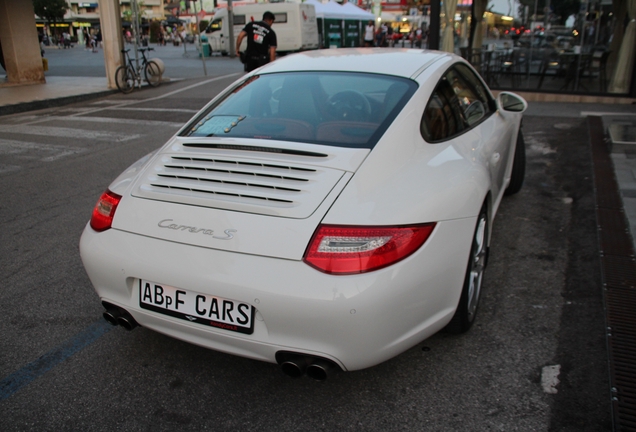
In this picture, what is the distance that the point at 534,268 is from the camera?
3.94 meters

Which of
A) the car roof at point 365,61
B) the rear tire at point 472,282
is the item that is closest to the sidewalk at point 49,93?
the car roof at point 365,61

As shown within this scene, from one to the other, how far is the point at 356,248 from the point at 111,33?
1440cm

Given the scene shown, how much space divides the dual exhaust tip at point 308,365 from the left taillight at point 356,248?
0.39 meters

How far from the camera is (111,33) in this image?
14.6 metres

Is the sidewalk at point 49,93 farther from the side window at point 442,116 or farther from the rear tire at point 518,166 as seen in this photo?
the side window at point 442,116

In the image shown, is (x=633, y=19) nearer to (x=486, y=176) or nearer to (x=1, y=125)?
(x=486, y=176)

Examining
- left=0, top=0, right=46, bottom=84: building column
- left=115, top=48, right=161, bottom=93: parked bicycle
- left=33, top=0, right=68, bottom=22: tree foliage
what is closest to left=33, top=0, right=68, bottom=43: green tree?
left=33, top=0, right=68, bottom=22: tree foliage

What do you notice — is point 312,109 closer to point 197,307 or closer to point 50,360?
point 197,307

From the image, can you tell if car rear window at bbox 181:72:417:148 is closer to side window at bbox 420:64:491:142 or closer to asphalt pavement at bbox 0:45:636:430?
side window at bbox 420:64:491:142

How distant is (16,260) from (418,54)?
3.35 m

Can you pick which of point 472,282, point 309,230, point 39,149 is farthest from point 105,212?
point 39,149

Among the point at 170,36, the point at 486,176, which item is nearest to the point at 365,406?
the point at 486,176

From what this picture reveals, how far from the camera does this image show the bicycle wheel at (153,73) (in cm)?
1596

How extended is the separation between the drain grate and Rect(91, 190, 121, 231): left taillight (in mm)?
2491
